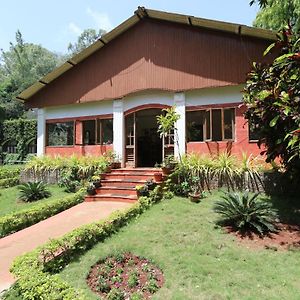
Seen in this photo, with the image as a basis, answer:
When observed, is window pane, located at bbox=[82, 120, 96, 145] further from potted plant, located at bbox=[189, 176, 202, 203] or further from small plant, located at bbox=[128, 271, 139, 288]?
small plant, located at bbox=[128, 271, 139, 288]

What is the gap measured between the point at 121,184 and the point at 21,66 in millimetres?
47828

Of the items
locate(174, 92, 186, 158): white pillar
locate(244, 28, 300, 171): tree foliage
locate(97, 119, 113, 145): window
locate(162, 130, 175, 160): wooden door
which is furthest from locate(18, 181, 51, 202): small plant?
locate(244, 28, 300, 171): tree foliage

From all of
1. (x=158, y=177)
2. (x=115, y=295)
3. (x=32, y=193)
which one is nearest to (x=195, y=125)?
(x=158, y=177)

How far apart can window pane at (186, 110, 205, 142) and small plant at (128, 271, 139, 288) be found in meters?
8.06

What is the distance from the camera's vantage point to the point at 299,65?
7.02 m

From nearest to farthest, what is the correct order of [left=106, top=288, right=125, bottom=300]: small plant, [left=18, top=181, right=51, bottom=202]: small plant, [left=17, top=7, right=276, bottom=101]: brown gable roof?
[left=106, top=288, right=125, bottom=300]: small plant → [left=17, top=7, right=276, bottom=101]: brown gable roof → [left=18, top=181, right=51, bottom=202]: small plant

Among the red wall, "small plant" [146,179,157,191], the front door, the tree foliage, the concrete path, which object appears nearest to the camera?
the concrete path

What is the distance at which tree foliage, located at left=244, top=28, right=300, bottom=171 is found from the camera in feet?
22.1

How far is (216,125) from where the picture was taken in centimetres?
1259

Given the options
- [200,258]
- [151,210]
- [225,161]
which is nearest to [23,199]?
[151,210]

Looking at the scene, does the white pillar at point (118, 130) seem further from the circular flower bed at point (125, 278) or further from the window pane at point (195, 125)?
the circular flower bed at point (125, 278)

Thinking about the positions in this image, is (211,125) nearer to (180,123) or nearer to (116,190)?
(180,123)

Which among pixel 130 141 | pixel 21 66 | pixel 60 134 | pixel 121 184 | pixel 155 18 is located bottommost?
pixel 121 184

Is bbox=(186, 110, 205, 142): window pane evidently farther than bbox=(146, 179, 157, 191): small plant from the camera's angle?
Yes
